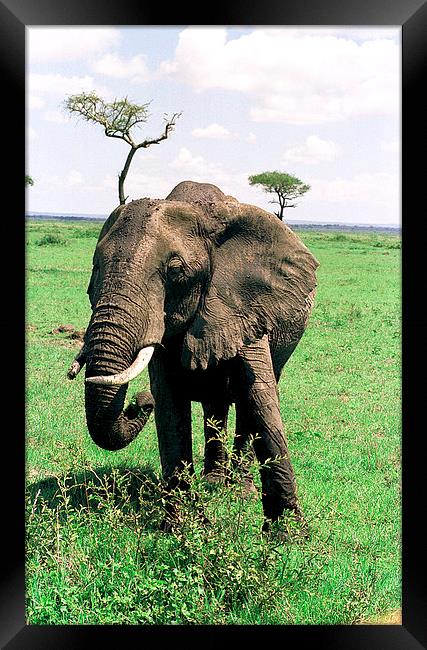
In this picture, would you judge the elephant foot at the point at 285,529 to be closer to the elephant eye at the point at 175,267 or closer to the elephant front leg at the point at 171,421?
the elephant front leg at the point at 171,421

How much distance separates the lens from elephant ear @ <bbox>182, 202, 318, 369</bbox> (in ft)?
17.7

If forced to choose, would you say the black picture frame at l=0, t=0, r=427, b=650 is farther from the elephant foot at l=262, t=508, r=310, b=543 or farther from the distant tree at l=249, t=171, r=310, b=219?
the distant tree at l=249, t=171, r=310, b=219

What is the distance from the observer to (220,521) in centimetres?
476

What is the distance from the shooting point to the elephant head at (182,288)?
4.71 m

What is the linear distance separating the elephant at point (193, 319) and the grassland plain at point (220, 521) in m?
0.37

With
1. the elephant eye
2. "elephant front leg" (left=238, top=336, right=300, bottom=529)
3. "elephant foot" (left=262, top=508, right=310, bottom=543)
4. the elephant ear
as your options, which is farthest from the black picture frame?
the elephant ear

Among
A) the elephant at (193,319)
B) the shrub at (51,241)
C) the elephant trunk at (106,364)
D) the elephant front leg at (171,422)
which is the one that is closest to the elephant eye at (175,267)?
the elephant at (193,319)

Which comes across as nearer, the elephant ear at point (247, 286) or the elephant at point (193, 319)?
the elephant at point (193, 319)

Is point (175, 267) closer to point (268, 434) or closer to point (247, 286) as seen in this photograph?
point (247, 286)

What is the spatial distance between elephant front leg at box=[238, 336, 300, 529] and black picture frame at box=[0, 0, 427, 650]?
1.10 m
